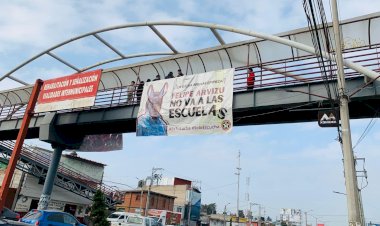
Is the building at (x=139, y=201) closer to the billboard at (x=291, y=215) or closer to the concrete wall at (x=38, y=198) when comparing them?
the concrete wall at (x=38, y=198)

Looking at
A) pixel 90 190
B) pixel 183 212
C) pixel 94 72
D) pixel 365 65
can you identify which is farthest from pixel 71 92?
pixel 183 212

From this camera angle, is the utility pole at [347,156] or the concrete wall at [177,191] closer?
the utility pole at [347,156]

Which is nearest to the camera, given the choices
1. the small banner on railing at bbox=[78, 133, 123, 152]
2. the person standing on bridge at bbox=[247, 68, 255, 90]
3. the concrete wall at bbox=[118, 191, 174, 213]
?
the person standing on bridge at bbox=[247, 68, 255, 90]

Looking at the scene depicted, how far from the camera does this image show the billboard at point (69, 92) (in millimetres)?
18594

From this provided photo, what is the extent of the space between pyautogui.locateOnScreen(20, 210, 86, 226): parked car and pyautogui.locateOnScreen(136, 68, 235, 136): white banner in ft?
19.4

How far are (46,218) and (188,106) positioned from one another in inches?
349

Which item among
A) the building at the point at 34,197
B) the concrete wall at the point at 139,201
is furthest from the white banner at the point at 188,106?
the concrete wall at the point at 139,201

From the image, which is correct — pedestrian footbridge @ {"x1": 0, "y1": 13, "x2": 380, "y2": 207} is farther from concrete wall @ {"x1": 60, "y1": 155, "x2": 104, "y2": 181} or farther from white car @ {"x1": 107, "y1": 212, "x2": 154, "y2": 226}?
concrete wall @ {"x1": 60, "y1": 155, "x2": 104, "y2": 181}

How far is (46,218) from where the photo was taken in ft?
53.9

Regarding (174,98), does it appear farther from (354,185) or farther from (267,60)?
(354,185)

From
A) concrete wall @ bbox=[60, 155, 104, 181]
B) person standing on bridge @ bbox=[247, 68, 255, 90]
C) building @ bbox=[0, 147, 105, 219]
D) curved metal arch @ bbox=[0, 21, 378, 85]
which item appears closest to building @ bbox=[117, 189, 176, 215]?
concrete wall @ bbox=[60, 155, 104, 181]

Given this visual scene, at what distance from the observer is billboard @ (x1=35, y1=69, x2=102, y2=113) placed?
18594mm

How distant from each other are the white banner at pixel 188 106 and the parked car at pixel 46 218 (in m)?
5.91

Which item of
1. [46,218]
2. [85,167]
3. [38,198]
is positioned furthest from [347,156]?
[85,167]
